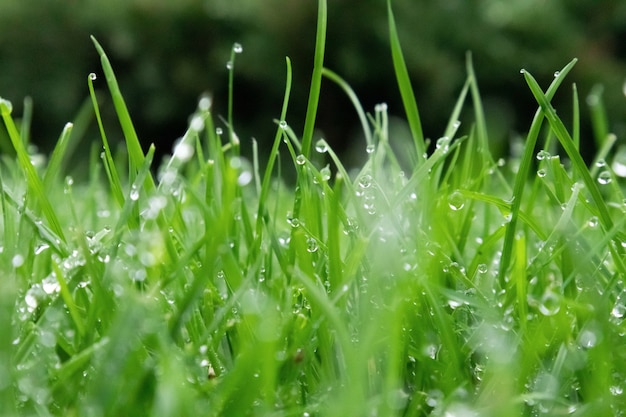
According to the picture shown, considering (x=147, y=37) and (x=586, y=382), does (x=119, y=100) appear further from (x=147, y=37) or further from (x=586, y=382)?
Answer: (x=147, y=37)

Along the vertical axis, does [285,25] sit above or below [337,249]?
below

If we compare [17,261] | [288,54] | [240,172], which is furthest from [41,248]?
[288,54]

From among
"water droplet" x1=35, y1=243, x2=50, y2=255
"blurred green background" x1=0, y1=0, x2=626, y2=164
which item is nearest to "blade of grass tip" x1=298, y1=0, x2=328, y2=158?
"water droplet" x1=35, y1=243, x2=50, y2=255

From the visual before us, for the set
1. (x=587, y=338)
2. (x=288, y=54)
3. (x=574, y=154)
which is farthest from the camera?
(x=288, y=54)

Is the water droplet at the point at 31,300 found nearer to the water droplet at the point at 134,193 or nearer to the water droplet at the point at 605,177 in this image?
the water droplet at the point at 134,193

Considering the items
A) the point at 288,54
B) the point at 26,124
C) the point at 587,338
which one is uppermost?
the point at 587,338

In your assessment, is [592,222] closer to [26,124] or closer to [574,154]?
[574,154]

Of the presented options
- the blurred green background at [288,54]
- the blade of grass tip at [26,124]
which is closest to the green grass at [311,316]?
the blade of grass tip at [26,124]

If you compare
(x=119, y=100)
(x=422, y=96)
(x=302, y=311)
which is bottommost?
(x=422, y=96)

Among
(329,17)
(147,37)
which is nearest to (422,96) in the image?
(329,17)
